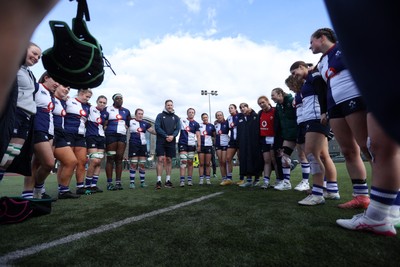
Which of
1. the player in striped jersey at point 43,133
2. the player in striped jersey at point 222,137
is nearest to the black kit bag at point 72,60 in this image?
the player in striped jersey at point 43,133

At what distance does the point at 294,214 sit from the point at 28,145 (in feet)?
10.2

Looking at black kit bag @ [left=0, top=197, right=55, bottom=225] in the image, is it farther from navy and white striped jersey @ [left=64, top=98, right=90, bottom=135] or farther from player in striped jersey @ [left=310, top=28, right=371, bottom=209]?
player in striped jersey @ [left=310, top=28, right=371, bottom=209]

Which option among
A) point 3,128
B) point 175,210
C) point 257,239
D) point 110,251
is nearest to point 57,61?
point 3,128

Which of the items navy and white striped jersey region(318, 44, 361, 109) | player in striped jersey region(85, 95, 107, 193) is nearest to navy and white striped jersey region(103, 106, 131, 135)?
player in striped jersey region(85, 95, 107, 193)

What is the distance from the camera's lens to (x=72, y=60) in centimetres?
123

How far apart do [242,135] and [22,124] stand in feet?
17.3

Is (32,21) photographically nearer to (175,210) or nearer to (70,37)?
(70,37)

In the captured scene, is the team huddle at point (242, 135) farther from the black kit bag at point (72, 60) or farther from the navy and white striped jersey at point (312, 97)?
the black kit bag at point (72, 60)

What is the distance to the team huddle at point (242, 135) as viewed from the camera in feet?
8.07

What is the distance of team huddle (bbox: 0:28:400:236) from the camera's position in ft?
8.07

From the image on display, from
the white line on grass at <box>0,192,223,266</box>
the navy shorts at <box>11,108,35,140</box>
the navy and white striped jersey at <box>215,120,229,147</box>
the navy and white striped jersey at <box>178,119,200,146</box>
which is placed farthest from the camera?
Result: the navy and white striped jersey at <box>215,120,229,147</box>

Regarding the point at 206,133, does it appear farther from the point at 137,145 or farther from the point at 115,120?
the point at 115,120

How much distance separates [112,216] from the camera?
3064mm

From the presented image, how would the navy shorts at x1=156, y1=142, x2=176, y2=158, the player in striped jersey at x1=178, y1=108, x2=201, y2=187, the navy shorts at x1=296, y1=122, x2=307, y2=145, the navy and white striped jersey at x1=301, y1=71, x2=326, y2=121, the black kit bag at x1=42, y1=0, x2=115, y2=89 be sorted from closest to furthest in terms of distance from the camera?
1. the black kit bag at x1=42, y1=0, x2=115, y2=89
2. the navy and white striped jersey at x1=301, y1=71, x2=326, y2=121
3. the navy shorts at x1=296, y1=122, x2=307, y2=145
4. the navy shorts at x1=156, y1=142, x2=176, y2=158
5. the player in striped jersey at x1=178, y1=108, x2=201, y2=187
